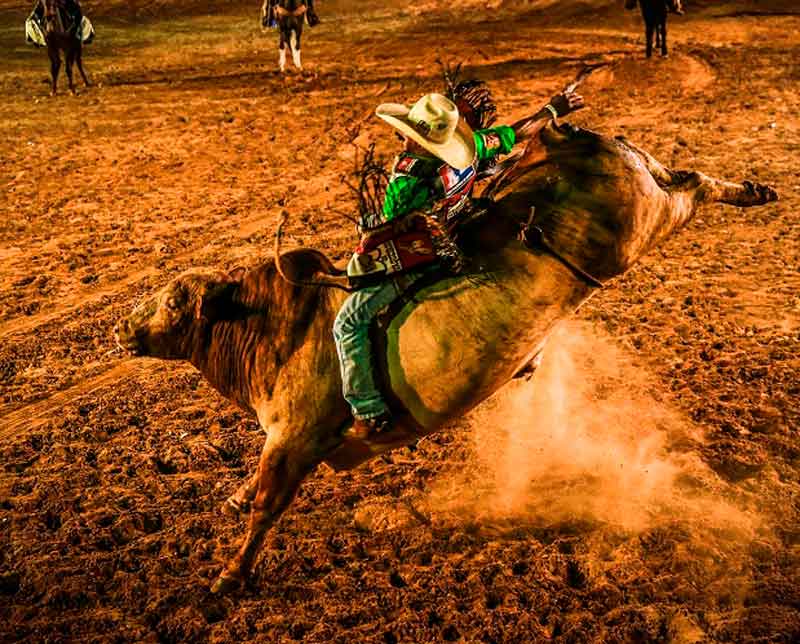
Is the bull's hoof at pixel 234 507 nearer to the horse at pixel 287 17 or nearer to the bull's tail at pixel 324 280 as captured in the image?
the bull's tail at pixel 324 280

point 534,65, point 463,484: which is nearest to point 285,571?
point 463,484

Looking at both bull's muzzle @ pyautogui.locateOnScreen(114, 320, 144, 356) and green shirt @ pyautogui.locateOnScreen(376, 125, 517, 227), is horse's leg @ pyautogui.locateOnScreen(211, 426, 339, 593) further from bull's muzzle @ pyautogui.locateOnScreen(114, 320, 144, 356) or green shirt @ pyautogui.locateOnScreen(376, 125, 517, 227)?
green shirt @ pyautogui.locateOnScreen(376, 125, 517, 227)

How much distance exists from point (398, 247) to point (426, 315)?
1.12 feet

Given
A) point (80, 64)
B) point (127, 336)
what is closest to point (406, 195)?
point (127, 336)

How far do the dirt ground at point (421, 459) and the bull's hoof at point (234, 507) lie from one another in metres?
0.11

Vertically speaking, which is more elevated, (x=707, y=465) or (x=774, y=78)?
(x=774, y=78)

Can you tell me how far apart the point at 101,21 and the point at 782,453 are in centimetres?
2389

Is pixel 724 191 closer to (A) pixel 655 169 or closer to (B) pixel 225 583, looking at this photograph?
(A) pixel 655 169

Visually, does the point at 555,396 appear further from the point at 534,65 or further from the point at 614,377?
the point at 534,65

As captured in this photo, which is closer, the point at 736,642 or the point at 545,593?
the point at 736,642

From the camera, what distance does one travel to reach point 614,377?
228 inches

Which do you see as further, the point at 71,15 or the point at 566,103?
the point at 71,15

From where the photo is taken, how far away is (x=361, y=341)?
11.9 ft

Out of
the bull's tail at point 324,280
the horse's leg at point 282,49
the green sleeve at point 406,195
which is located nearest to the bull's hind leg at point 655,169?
the green sleeve at point 406,195
